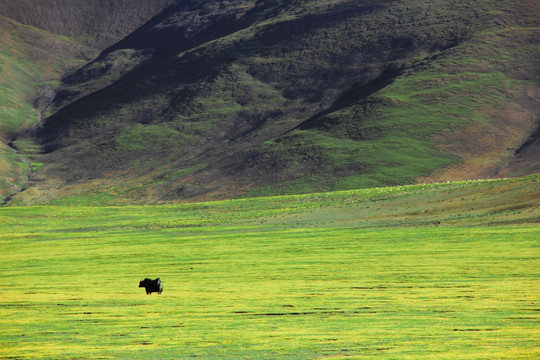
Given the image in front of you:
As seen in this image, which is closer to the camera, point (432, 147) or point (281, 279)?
point (281, 279)

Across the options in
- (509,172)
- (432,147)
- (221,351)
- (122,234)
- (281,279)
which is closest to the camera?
(221,351)

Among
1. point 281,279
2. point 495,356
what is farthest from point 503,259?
point 495,356

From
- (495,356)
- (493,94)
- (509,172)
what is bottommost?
(509,172)

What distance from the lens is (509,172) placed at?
16650 cm

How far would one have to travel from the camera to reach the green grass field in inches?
918

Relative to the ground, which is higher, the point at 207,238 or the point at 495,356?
the point at 495,356

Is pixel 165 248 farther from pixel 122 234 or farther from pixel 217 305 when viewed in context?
pixel 217 305

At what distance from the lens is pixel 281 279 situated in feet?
137

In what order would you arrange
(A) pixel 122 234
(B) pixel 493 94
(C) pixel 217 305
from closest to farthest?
(C) pixel 217 305 < (A) pixel 122 234 < (B) pixel 493 94

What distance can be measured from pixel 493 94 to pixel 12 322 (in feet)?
612

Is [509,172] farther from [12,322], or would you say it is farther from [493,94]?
[12,322]

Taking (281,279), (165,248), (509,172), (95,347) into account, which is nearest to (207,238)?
(165,248)

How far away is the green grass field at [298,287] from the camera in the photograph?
918 inches

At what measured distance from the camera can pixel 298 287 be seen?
37.2m
